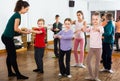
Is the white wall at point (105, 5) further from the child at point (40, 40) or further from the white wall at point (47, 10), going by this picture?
the child at point (40, 40)

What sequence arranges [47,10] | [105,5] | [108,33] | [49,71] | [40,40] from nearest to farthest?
1. [108,33]
2. [40,40]
3. [49,71]
4. [47,10]
5. [105,5]

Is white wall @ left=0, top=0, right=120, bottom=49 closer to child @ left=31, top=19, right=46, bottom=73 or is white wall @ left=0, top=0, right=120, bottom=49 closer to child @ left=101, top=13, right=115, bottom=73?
child @ left=31, top=19, right=46, bottom=73

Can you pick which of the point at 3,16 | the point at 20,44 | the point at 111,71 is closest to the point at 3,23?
the point at 3,16

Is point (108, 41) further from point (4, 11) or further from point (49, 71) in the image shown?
point (4, 11)

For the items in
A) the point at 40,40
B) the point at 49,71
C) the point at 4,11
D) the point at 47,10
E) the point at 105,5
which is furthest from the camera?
the point at 105,5

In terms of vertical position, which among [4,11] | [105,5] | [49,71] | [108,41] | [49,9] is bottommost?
[49,71]

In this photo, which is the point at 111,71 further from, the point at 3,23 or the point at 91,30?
the point at 3,23

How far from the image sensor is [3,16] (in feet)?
26.7

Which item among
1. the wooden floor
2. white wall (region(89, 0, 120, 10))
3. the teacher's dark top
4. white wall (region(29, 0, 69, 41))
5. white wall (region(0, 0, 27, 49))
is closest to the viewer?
the teacher's dark top

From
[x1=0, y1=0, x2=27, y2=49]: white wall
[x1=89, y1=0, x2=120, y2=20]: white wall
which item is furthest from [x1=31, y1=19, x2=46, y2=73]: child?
[x1=89, y1=0, x2=120, y2=20]: white wall

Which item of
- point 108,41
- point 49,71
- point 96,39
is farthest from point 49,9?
point 96,39

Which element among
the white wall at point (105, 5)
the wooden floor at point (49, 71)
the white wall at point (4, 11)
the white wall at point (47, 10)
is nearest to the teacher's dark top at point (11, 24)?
the wooden floor at point (49, 71)

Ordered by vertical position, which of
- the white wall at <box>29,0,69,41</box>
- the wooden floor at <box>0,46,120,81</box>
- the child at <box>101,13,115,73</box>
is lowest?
the wooden floor at <box>0,46,120,81</box>

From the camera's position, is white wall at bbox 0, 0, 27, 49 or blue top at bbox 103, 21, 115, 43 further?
white wall at bbox 0, 0, 27, 49
